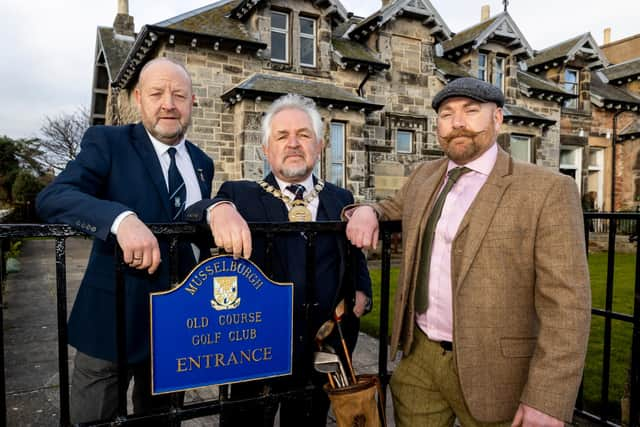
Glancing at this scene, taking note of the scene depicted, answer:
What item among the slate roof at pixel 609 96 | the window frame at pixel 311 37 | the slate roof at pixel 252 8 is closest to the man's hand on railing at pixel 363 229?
the slate roof at pixel 252 8

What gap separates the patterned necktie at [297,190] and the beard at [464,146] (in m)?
0.72

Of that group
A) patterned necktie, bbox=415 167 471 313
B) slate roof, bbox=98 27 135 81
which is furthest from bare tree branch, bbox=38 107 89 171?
patterned necktie, bbox=415 167 471 313

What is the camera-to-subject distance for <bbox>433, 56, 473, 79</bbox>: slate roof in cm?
1400

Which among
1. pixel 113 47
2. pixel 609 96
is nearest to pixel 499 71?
pixel 609 96

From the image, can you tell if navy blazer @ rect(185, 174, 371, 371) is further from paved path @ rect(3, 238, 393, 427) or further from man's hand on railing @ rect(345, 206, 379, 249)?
paved path @ rect(3, 238, 393, 427)

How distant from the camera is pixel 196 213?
1603mm

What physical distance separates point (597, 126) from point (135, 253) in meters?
21.0

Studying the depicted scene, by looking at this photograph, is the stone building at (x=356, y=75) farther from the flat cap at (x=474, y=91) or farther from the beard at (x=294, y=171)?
the flat cap at (x=474, y=91)

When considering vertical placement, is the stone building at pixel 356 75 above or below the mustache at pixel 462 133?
above

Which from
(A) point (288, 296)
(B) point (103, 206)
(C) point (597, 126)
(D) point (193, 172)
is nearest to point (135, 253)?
(B) point (103, 206)

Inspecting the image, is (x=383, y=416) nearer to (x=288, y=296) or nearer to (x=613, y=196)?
(x=288, y=296)

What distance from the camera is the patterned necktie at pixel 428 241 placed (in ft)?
6.25

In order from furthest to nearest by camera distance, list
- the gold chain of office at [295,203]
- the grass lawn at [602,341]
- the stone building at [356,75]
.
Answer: the stone building at [356,75], the grass lawn at [602,341], the gold chain of office at [295,203]

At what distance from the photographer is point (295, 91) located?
1116 centimetres
